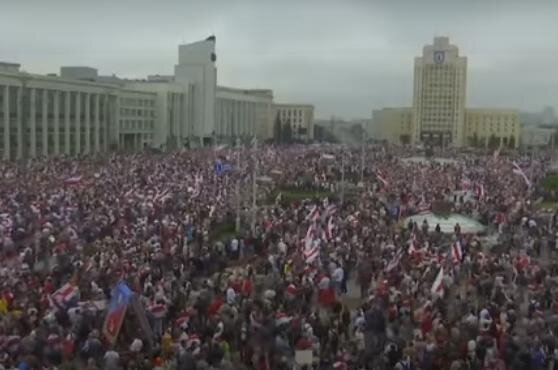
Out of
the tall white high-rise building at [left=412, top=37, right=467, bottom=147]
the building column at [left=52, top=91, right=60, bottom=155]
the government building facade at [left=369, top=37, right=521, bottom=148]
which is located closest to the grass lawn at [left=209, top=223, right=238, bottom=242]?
the building column at [left=52, top=91, right=60, bottom=155]

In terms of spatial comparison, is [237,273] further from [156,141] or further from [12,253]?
[156,141]

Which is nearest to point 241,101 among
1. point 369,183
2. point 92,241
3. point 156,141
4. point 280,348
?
point 156,141

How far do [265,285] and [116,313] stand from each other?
13.1ft

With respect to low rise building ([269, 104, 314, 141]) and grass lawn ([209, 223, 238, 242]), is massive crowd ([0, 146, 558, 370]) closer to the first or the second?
grass lawn ([209, 223, 238, 242])

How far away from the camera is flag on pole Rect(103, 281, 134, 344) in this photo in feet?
40.9

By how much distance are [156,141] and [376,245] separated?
80662 mm

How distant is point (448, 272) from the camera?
57.3ft

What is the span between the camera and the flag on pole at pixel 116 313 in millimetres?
12477

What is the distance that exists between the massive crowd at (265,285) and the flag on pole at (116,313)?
7cm

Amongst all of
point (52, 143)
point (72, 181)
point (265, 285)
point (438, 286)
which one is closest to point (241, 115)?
point (52, 143)

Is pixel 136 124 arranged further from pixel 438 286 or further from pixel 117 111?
pixel 438 286

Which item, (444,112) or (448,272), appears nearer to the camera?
(448,272)

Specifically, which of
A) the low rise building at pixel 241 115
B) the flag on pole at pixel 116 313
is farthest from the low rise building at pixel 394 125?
the flag on pole at pixel 116 313

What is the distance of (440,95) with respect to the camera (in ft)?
543
